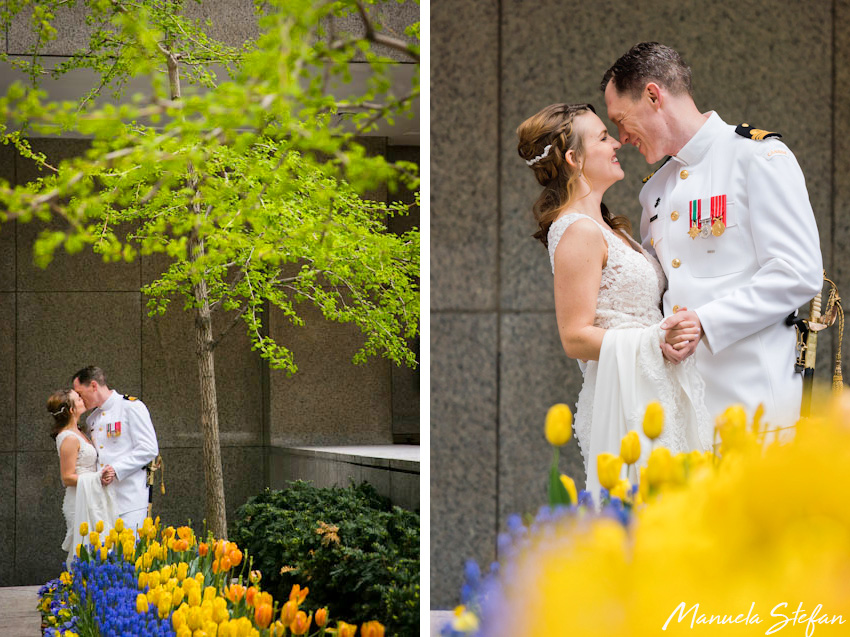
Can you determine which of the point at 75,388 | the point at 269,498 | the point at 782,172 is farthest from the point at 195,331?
the point at 782,172

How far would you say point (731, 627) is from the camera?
37 cm

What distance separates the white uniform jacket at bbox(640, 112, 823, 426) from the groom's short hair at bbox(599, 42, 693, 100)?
0.56ft

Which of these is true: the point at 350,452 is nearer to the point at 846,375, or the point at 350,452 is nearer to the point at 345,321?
the point at 345,321

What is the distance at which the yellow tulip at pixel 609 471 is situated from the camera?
2.42 feet

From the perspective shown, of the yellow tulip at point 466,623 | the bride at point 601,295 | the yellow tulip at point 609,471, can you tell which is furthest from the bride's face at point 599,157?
the yellow tulip at point 466,623

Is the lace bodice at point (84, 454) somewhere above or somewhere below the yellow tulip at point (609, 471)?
below

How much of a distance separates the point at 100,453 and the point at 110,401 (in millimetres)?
116

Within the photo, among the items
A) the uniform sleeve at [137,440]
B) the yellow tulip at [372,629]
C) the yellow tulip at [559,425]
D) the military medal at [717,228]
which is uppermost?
the military medal at [717,228]

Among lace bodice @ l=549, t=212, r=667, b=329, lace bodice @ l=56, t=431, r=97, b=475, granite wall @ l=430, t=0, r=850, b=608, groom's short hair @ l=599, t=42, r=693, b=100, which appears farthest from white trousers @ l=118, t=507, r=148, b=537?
groom's short hair @ l=599, t=42, r=693, b=100

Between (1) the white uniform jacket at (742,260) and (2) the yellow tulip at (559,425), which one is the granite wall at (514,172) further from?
(2) the yellow tulip at (559,425)

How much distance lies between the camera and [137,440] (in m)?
1.87

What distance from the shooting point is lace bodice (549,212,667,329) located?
1.71 meters

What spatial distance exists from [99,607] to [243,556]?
0.32 meters

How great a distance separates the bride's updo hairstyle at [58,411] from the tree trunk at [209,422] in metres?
0.29
